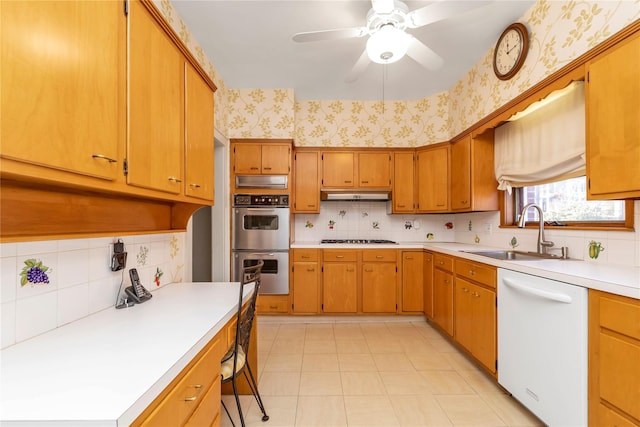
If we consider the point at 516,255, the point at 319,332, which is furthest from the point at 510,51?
the point at 319,332

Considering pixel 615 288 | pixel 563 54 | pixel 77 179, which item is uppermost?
pixel 563 54

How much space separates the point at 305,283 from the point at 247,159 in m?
1.66

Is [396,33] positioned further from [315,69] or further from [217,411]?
[217,411]

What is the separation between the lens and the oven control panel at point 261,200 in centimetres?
321

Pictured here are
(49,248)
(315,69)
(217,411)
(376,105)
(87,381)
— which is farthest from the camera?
(376,105)

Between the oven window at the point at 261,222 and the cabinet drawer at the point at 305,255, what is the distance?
1.29 ft

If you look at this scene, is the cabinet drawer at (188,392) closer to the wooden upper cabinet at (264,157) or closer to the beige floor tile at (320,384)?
the beige floor tile at (320,384)

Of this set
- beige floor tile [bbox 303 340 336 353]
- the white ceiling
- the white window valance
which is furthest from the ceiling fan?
beige floor tile [bbox 303 340 336 353]

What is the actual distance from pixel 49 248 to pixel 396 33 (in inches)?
83.0

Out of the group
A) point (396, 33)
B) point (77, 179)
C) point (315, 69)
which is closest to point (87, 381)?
point (77, 179)

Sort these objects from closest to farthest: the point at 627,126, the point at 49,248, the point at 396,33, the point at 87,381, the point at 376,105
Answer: the point at 87,381 → the point at 49,248 → the point at 627,126 → the point at 396,33 → the point at 376,105

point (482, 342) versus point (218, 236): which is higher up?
point (218, 236)

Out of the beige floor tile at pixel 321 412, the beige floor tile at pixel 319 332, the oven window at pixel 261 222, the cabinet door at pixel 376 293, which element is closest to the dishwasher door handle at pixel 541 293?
the beige floor tile at pixel 321 412

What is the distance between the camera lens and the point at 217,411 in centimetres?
114
